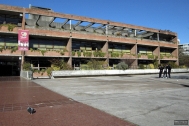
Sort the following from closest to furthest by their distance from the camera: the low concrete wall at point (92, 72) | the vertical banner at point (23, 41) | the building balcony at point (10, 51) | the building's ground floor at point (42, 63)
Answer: the low concrete wall at point (92, 72) < the building balcony at point (10, 51) < the vertical banner at point (23, 41) < the building's ground floor at point (42, 63)

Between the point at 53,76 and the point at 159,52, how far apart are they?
2999 cm

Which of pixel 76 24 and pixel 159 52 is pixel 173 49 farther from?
pixel 76 24

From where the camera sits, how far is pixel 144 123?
490 centimetres

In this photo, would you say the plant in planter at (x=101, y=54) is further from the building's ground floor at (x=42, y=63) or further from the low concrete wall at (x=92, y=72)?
the low concrete wall at (x=92, y=72)

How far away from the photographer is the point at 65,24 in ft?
118

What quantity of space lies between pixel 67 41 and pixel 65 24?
437 centimetres

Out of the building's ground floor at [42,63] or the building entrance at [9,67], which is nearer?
the building's ground floor at [42,63]

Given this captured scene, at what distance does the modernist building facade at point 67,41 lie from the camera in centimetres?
2871

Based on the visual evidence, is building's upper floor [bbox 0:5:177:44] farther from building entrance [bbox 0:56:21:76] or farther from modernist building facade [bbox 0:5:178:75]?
building entrance [bbox 0:56:21:76]

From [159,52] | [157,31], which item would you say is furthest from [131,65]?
[157,31]

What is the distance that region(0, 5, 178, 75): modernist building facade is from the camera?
→ 28.7 meters

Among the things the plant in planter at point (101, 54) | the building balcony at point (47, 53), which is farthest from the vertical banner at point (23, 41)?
the plant in planter at point (101, 54)

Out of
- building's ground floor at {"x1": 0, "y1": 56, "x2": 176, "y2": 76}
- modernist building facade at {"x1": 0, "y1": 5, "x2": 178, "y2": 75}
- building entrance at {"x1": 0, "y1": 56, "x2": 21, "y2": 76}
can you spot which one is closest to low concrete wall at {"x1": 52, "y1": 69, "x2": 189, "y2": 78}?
building's ground floor at {"x1": 0, "y1": 56, "x2": 176, "y2": 76}

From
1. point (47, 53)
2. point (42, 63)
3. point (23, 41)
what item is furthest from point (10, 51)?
point (42, 63)
